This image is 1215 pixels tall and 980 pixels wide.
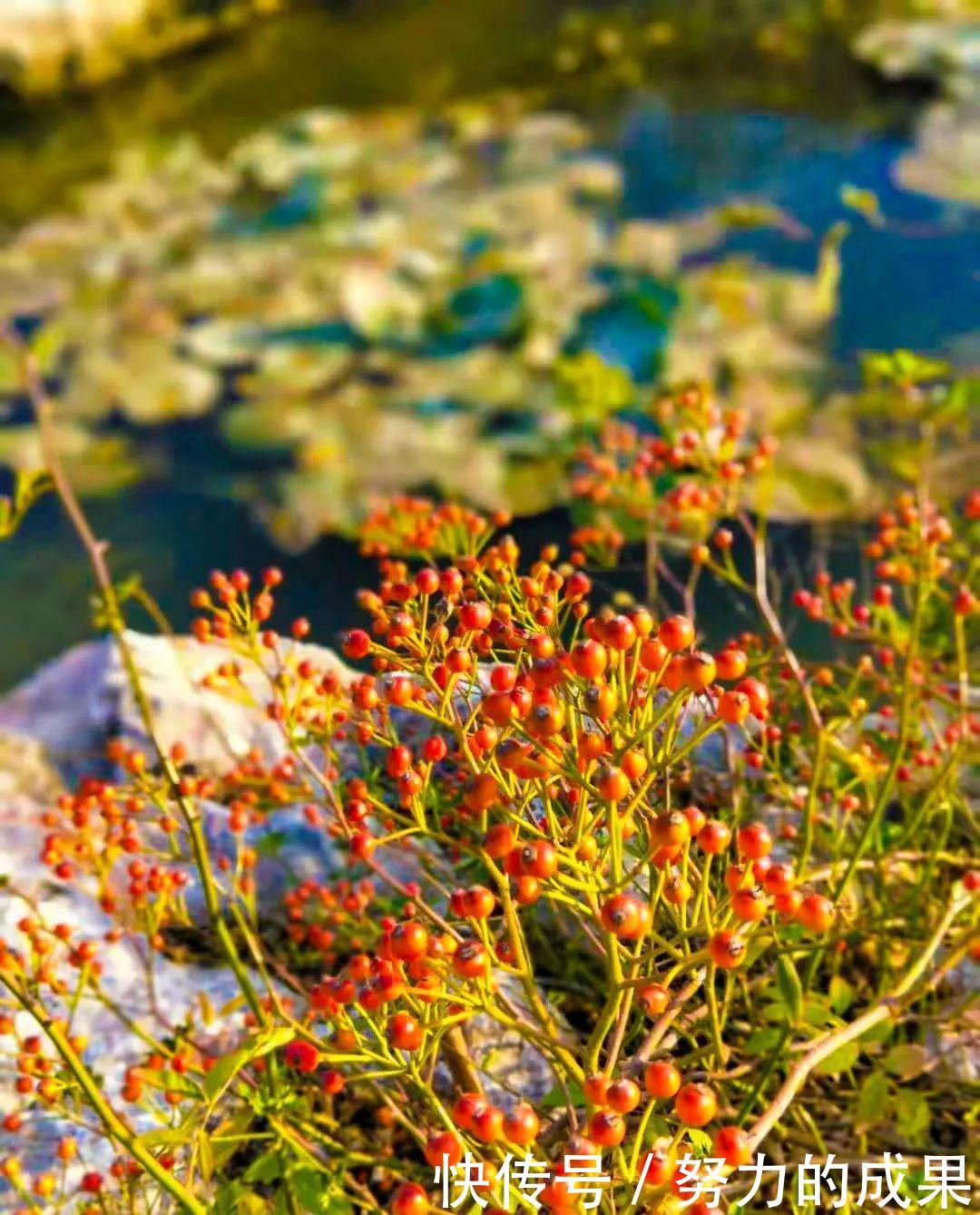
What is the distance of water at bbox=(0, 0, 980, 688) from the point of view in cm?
204

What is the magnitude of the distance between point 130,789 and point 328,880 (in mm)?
317

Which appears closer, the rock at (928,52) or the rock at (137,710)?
the rock at (137,710)

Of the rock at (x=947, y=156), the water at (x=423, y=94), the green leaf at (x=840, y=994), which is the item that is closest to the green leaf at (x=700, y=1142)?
the green leaf at (x=840, y=994)

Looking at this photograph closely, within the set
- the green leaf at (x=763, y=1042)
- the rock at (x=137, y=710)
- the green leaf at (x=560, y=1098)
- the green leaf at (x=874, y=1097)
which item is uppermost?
the green leaf at (x=763, y=1042)

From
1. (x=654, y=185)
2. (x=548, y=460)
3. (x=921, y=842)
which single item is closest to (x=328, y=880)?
(x=921, y=842)

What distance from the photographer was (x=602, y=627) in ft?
1.86

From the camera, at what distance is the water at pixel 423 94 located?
204 centimetres

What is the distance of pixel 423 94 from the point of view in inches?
136

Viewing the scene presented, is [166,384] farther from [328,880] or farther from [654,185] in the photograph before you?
[328,880]

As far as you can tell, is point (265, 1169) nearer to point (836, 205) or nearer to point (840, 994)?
point (840, 994)

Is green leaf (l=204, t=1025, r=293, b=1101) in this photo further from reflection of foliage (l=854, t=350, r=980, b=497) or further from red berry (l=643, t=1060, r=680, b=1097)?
reflection of foliage (l=854, t=350, r=980, b=497)

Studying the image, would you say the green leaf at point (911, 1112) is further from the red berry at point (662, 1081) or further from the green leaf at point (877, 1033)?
the red berry at point (662, 1081)

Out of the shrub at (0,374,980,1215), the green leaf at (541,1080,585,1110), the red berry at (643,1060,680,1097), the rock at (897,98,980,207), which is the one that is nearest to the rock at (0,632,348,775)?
the shrub at (0,374,980,1215)

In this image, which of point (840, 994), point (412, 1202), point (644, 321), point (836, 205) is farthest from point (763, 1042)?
point (836, 205)
